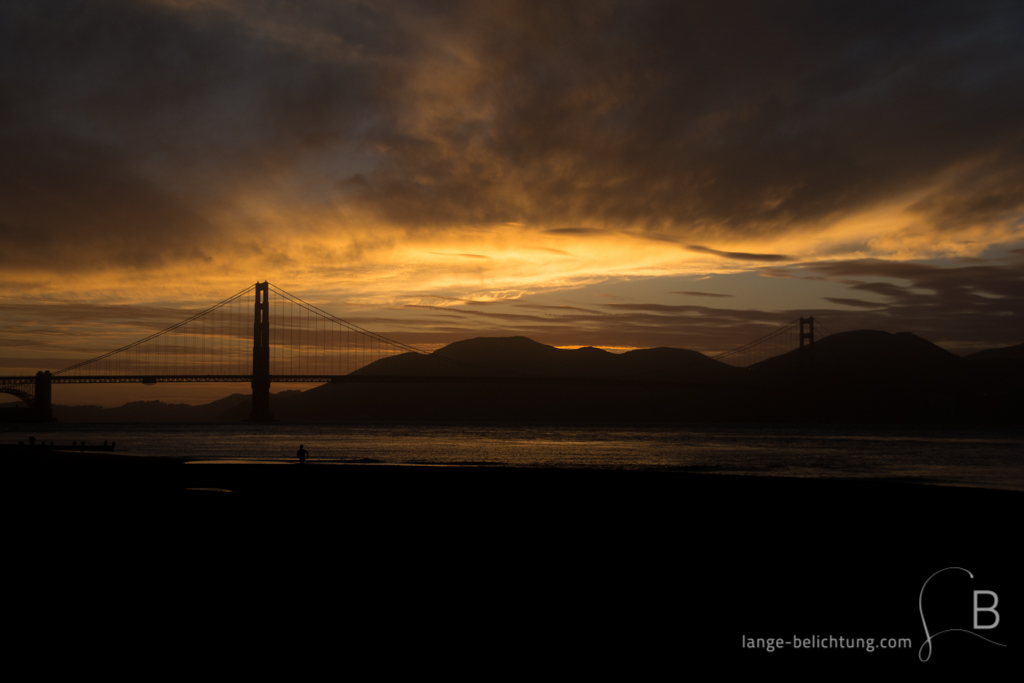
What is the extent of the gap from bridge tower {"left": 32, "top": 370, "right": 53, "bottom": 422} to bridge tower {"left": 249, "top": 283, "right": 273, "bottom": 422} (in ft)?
99.4

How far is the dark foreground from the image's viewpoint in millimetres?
4383

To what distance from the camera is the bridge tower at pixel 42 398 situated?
95.5 metres

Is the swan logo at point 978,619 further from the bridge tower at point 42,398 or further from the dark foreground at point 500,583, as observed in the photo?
the bridge tower at point 42,398

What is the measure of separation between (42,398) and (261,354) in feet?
137

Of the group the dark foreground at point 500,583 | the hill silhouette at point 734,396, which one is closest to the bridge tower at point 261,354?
the hill silhouette at point 734,396

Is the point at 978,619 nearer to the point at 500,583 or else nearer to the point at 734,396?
the point at 500,583

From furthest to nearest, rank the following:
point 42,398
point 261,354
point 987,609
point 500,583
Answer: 1. point 42,398
2. point 261,354
3. point 500,583
4. point 987,609

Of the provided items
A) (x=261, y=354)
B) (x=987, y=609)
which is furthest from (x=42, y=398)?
(x=987, y=609)

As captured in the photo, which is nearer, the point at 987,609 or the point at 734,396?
the point at 987,609

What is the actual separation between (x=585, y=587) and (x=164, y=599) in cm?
358

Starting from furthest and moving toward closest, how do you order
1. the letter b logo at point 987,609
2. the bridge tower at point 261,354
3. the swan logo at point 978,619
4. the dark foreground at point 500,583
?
the bridge tower at point 261,354
the letter b logo at point 987,609
the swan logo at point 978,619
the dark foreground at point 500,583

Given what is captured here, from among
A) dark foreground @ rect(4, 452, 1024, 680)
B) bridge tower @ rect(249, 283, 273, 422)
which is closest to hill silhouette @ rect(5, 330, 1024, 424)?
bridge tower @ rect(249, 283, 273, 422)

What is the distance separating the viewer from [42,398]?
99.8 metres

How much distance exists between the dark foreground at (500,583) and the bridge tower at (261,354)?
76.9m
